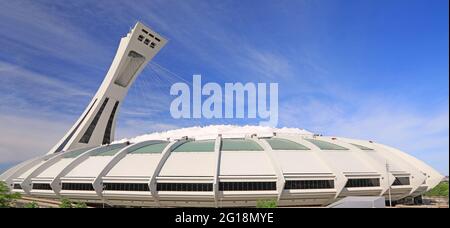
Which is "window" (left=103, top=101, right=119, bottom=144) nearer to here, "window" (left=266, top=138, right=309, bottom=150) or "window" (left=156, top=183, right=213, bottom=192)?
"window" (left=156, top=183, right=213, bottom=192)

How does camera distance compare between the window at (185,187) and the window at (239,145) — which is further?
the window at (239,145)

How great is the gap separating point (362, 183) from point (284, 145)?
13573 millimetres

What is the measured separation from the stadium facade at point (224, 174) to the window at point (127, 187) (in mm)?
28

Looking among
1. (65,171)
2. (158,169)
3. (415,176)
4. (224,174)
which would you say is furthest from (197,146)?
(415,176)

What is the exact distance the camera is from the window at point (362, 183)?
1907 inches


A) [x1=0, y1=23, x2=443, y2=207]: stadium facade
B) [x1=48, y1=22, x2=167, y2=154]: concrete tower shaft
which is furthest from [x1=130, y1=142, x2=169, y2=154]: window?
[x1=48, y1=22, x2=167, y2=154]: concrete tower shaft

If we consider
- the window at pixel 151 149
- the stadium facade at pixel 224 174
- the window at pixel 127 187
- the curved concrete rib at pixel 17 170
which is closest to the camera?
the stadium facade at pixel 224 174

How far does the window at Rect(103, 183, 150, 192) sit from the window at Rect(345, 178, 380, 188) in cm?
3087

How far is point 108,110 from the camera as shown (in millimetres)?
75000

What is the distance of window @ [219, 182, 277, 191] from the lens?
44.5m

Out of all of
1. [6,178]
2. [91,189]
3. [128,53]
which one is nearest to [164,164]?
[91,189]

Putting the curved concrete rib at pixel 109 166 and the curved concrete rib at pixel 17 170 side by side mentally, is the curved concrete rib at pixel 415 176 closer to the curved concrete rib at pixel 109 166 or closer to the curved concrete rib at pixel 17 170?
the curved concrete rib at pixel 109 166

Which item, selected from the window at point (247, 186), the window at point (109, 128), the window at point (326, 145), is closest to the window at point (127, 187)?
the window at point (247, 186)

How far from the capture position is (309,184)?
4653 centimetres
